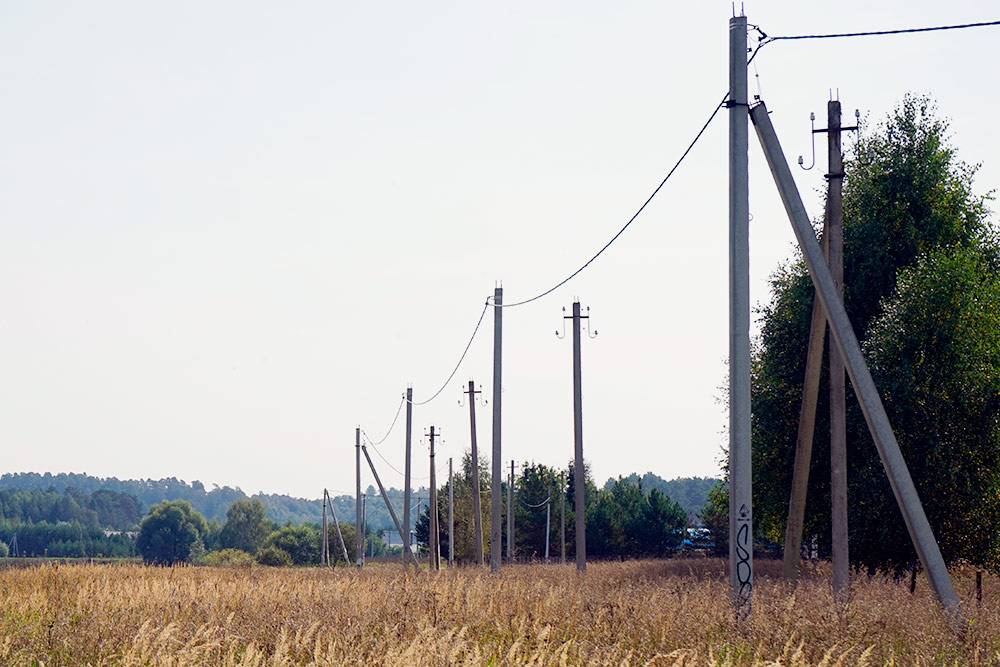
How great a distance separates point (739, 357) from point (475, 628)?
14.3ft

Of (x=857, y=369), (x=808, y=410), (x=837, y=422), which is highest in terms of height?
(x=857, y=369)

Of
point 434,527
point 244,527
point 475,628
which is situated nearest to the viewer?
point 475,628

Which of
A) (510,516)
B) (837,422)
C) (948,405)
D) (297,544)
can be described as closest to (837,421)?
(837,422)

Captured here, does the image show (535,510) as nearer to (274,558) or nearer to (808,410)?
(274,558)

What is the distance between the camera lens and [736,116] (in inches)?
614

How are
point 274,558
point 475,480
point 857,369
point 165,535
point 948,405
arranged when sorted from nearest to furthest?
point 857,369, point 948,405, point 475,480, point 274,558, point 165,535

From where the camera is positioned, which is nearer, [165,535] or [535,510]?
[535,510]

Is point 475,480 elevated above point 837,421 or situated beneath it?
situated beneath

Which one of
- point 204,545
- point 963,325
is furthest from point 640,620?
point 204,545

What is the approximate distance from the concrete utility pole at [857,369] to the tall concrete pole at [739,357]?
36 cm

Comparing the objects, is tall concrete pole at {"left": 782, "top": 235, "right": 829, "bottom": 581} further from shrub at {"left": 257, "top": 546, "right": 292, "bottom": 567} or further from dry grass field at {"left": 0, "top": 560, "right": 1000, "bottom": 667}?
shrub at {"left": 257, "top": 546, "right": 292, "bottom": 567}

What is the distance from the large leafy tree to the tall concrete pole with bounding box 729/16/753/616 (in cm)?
1327

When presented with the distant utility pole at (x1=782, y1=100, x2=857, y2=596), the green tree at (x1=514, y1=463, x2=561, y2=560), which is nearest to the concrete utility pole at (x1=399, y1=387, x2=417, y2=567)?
the green tree at (x1=514, y1=463, x2=561, y2=560)

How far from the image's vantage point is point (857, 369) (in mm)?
15367
